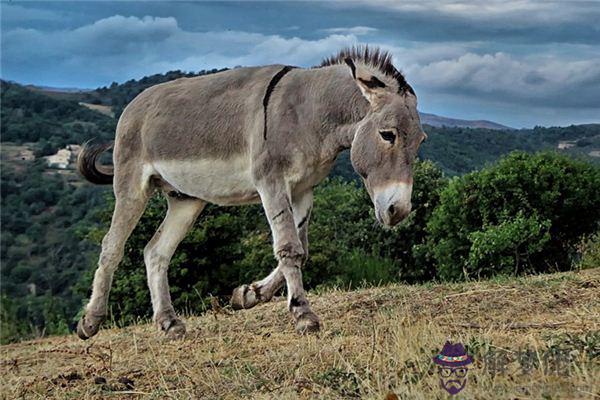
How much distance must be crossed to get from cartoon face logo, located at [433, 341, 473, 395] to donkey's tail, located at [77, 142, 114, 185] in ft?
21.7

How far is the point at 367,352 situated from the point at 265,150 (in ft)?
7.80

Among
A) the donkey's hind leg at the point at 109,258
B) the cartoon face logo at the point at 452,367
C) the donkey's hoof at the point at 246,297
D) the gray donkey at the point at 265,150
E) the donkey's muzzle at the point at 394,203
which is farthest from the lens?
the donkey's hind leg at the point at 109,258

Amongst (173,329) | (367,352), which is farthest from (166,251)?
(367,352)

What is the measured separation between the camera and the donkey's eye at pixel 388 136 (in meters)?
6.99

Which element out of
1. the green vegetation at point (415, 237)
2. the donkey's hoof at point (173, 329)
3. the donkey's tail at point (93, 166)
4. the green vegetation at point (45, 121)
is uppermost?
the donkey's tail at point (93, 166)

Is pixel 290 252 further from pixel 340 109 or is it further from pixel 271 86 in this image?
pixel 271 86

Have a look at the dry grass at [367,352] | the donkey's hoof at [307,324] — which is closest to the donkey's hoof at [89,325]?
the dry grass at [367,352]

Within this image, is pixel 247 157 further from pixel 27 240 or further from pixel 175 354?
pixel 27 240

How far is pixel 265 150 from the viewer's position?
7617 mm

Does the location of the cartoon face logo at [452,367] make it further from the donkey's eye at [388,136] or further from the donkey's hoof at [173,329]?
the donkey's hoof at [173,329]

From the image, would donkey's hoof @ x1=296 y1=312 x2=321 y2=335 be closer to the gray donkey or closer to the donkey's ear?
the gray donkey

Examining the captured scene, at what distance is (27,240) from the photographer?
52781 millimetres

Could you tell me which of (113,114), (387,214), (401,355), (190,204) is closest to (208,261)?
(190,204)

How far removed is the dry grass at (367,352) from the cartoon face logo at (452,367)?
67mm
